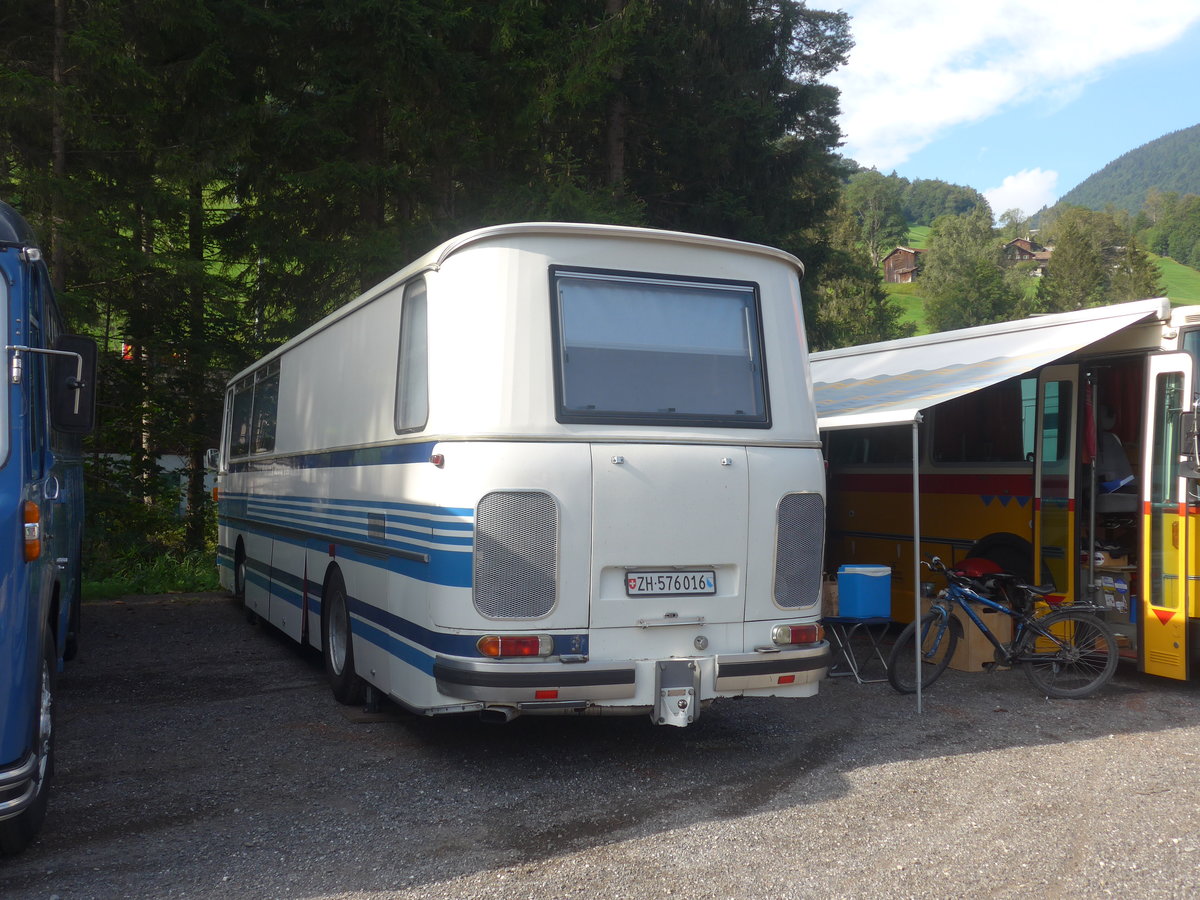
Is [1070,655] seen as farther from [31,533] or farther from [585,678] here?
[31,533]

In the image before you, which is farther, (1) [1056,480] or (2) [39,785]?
(1) [1056,480]

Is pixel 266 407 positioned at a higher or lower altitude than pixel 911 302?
lower

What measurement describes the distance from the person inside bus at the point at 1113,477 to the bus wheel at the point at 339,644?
21.0ft

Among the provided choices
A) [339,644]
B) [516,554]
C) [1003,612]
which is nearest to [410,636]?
[516,554]

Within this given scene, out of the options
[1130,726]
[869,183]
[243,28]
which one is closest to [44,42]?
[243,28]

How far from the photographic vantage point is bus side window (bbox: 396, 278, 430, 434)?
6625 millimetres

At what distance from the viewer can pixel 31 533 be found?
4750mm

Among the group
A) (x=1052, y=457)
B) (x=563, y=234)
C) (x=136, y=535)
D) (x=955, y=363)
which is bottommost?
(x=136, y=535)

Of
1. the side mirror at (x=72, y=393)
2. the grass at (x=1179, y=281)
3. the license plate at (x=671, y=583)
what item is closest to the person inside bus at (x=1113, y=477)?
the license plate at (x=671, y=583)

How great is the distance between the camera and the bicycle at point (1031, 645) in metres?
8.85

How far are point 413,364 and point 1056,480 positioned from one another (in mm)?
6008

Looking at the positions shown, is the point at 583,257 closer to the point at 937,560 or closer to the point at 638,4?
the point at 937,560

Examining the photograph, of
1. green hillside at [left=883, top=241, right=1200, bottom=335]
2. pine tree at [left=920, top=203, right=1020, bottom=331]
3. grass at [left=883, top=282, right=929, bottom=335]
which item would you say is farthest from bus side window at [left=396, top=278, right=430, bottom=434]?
grass at [left=883, top=282, right=929, bottom=335]

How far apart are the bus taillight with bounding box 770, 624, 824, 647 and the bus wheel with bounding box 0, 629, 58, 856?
12.4 feet
